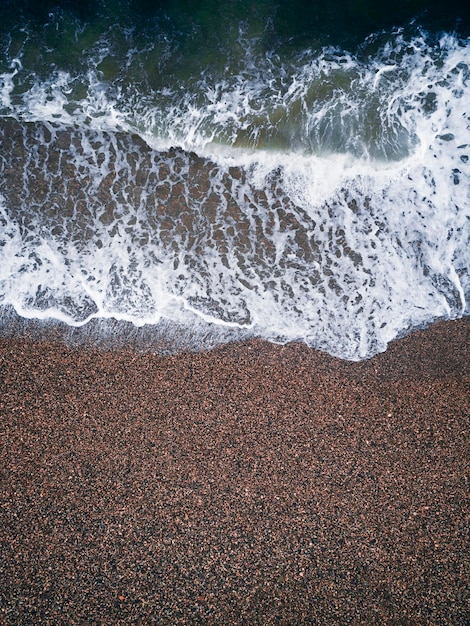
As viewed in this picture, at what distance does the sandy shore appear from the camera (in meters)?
2.91

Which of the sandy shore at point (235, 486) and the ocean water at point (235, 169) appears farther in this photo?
the ocean water at point (235, 169)

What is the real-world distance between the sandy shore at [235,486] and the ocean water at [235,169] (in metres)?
0.29

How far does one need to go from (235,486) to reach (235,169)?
7.42ft

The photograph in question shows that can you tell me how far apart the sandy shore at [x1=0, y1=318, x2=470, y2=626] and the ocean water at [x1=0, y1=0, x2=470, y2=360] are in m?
0.29

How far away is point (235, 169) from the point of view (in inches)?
147

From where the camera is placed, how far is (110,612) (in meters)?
2.86

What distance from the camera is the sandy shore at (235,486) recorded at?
2906 mm

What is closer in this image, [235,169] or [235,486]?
[235,486]

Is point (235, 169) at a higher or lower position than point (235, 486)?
higher

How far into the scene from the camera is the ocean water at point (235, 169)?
11.5ft

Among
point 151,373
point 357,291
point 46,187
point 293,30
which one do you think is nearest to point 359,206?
point 357,291

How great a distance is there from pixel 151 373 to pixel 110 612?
1407 millimetres

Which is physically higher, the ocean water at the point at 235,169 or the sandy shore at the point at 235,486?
the ocean water at the point at 235,169

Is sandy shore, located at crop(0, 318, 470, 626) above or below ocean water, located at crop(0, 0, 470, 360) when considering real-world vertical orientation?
below
